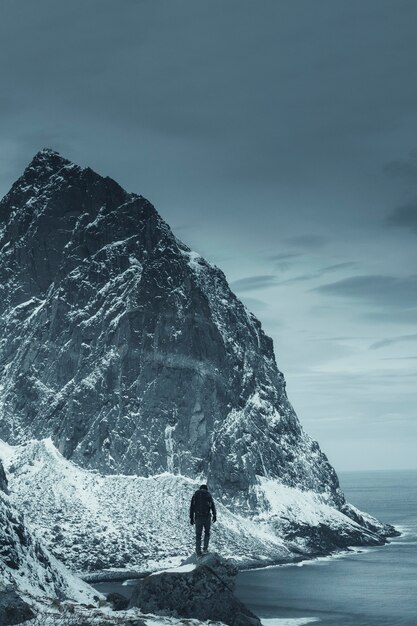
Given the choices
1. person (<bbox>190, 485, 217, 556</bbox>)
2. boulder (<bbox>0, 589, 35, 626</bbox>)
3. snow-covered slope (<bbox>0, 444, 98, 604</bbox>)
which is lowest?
boulder (<bbox>0, 589, 35, 626</bbox>)

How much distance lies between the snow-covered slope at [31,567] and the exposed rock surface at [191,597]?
823 cm

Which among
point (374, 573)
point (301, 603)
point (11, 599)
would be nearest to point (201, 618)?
point (11, 599)

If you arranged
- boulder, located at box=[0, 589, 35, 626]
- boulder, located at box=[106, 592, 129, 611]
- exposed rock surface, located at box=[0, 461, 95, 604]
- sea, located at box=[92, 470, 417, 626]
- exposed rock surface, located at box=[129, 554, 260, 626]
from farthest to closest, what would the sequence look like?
sea, located at box=[92, 470, 417, 626], exposed rock surface, located at box=[0, 461, 95, 604], boulder, located at box=[106, 592, 129, 611], exposed rock surface, located at box=[129, 554, 260, 626], boulder, located at box=[0, 589, 35, 626]

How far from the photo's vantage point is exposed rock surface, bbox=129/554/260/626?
38062 mm

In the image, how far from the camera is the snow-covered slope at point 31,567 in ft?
150

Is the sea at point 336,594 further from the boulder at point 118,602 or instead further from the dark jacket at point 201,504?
the boulder at point 118,602

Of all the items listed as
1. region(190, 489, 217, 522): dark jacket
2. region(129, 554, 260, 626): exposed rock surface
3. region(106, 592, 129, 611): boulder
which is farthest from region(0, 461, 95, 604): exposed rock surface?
region(129, 554, 260, 626): exposed rock surface

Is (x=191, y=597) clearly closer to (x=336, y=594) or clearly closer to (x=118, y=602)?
(x=118, y=602)

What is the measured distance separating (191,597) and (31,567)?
12.3m

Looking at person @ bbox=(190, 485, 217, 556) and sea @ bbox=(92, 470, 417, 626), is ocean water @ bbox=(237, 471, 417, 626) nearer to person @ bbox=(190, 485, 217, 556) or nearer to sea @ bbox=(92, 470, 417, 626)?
sea @ bbox=(92, 470, 417, 626)

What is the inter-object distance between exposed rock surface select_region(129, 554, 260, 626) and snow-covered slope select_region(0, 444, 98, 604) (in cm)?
823

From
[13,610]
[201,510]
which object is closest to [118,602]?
[201,510]

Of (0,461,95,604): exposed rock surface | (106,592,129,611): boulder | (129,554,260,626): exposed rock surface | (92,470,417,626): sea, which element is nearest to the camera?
(129,554,260,626): exposed rock surface

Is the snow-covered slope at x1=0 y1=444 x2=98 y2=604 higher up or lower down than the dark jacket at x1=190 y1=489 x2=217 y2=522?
lower down
